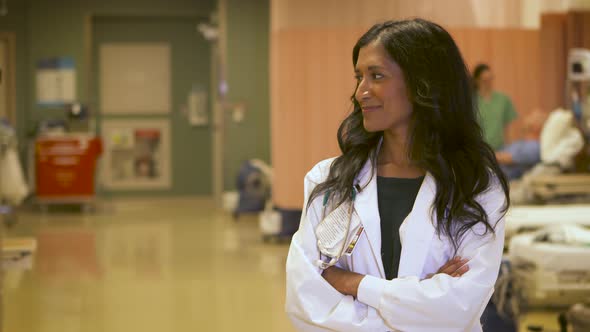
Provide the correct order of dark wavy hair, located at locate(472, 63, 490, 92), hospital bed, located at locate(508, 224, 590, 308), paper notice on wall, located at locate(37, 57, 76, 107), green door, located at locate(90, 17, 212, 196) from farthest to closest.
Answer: green door, located at locate(90, 17, 212, 196) → paper notice on wall, located at locate(37, 57, 76, 107) → dark wavy hair, located at locate(472, 63, 490, 92) → hospital bed, located at locate(508, 224, 590, 308)

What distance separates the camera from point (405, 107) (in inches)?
81.8

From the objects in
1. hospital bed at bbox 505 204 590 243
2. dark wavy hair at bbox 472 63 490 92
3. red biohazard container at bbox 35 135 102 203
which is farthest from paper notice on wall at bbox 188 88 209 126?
hospital bed at bbox 505 204 590 243

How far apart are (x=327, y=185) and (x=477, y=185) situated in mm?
363

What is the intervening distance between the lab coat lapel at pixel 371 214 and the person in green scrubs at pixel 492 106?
5.19 m

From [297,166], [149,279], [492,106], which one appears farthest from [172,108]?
[492,106]

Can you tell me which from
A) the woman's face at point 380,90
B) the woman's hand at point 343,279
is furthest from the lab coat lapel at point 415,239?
the woman's face at point 380,90

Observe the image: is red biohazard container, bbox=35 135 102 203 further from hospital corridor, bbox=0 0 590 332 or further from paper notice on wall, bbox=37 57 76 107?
paper notice on wall, bbox=37 57 76 107

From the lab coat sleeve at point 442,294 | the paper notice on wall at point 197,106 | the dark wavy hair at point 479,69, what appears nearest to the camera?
the lab coat sleeve at point 442,294

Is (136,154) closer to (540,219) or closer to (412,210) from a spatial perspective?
(540,219)

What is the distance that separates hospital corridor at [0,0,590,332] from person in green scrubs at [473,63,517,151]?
2 cm

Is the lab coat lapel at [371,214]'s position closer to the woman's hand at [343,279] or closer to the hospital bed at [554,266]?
the woman's hand at [343,279]

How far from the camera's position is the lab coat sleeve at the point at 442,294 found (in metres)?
2.00

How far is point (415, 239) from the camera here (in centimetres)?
203

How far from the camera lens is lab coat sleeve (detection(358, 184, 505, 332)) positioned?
2.00m
